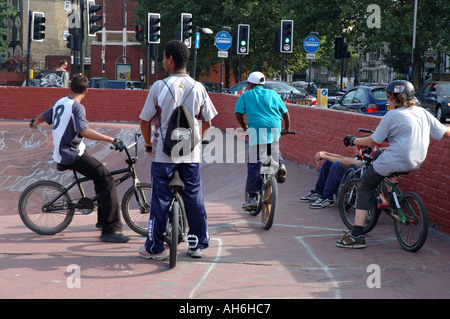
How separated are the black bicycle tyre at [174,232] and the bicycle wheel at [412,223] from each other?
7.16ft

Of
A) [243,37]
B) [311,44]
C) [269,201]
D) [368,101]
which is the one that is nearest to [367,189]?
[269,201]

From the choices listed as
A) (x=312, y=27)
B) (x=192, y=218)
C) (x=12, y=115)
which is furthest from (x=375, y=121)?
(x=312, y=27)

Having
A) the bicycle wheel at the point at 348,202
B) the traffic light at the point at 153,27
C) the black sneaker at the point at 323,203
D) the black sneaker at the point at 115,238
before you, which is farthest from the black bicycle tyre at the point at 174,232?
the traffic light at the point at 153,27

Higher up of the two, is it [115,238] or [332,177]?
[332,177]

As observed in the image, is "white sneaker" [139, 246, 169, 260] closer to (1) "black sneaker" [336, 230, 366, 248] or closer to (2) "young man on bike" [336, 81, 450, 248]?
(1) "black sneaker" [336, 230, 366, 248]

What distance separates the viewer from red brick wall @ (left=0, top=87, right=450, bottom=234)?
737cm

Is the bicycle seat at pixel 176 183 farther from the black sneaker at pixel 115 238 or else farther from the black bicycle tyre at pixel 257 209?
the black bicycle tyre at pixel 257 209

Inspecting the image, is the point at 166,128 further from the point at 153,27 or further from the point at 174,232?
the point at 153,27

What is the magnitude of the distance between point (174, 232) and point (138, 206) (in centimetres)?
149

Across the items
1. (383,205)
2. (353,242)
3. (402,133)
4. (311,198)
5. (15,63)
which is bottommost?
(311,198)

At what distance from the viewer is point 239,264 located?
5.95m

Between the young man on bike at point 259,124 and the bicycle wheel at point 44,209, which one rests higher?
the young man on bike at point 259,124

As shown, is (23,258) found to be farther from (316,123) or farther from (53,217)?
(316,123)

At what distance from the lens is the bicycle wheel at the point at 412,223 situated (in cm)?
614
